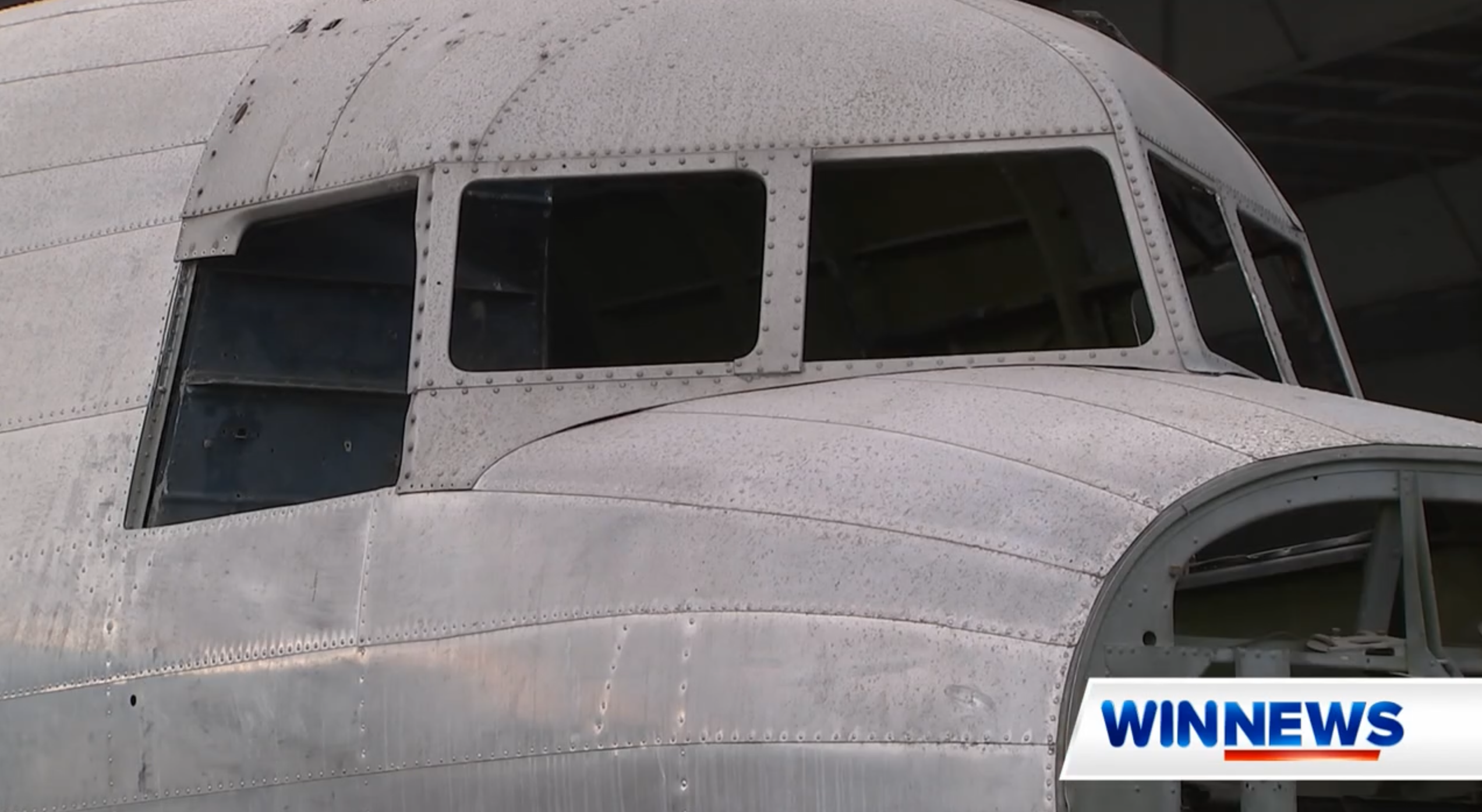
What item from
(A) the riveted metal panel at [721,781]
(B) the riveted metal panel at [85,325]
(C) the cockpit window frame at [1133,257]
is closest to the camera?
(A) the riveted metal panel at [721,781]

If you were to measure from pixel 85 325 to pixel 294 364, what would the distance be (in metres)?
0.82

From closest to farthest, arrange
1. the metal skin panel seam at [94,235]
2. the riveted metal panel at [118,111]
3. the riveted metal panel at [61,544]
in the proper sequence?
1. the riveted metal panel at [61,544]
2. the metal skin panel seam at [94,235]
3. the riveted metal panel at [118,111]

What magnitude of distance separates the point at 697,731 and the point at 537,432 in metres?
1.26

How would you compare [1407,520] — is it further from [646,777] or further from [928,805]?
[646,777]

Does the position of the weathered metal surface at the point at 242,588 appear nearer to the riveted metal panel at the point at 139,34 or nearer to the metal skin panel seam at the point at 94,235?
the metal skin panel seam at the point at 94,235

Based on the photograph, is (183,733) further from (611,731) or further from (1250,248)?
(1250,248)

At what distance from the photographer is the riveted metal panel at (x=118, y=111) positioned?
6477 millimetres

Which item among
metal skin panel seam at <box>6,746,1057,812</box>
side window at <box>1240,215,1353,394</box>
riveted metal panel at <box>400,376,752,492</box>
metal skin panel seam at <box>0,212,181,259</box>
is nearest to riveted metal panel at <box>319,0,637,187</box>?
metal skin panel seam at <box>0,212,181,259</box>

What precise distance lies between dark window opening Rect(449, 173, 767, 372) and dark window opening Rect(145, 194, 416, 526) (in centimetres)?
40

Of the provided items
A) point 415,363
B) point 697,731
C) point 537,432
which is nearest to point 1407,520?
point 697,731

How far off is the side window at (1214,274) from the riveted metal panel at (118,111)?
362 cm

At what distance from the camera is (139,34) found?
275 inches

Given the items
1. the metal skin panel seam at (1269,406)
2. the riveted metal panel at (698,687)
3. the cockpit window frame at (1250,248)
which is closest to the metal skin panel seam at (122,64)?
the riveted metal panel at (698,687)

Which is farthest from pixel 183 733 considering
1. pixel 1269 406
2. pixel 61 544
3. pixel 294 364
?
pixel 1269 406
